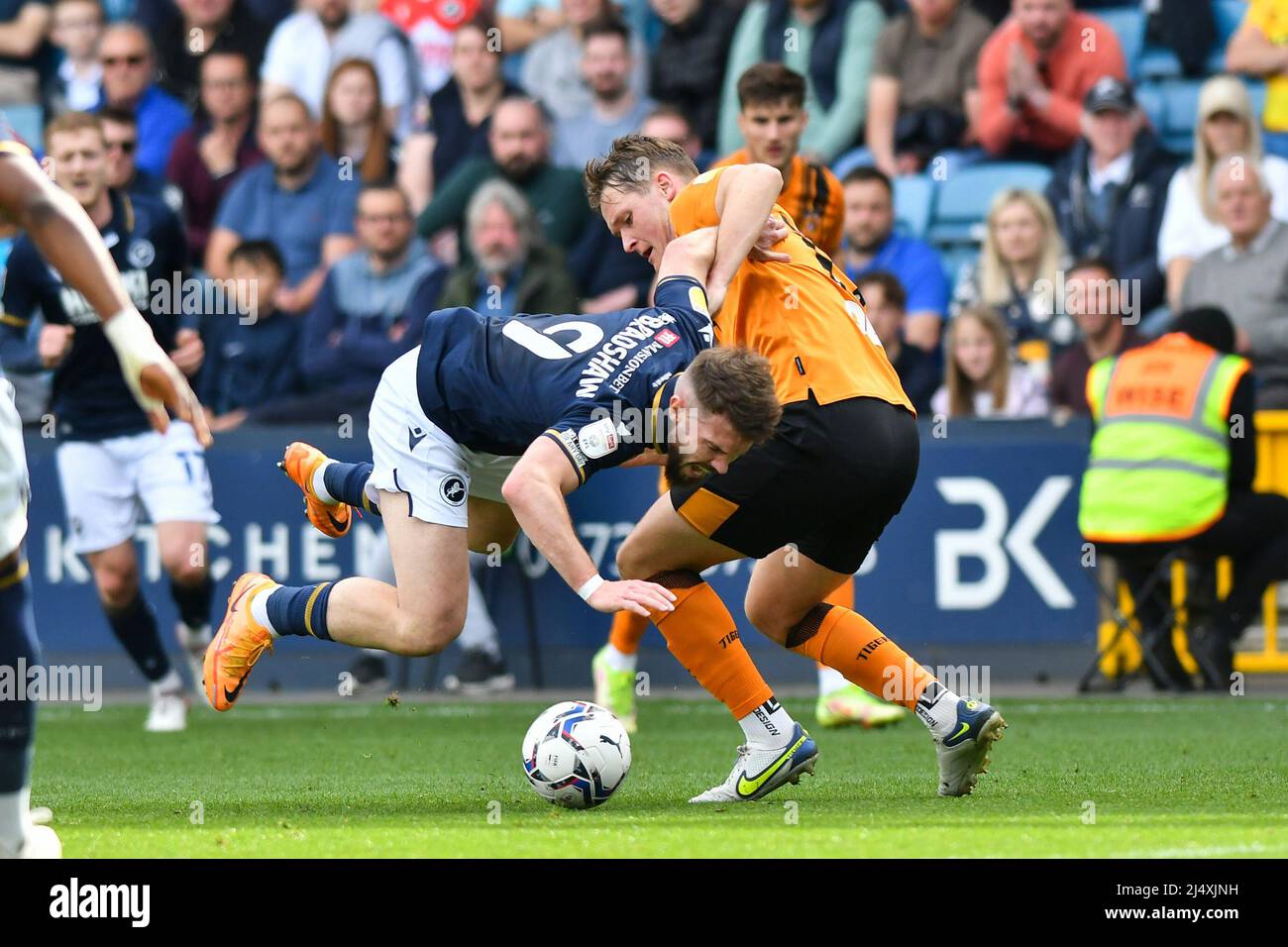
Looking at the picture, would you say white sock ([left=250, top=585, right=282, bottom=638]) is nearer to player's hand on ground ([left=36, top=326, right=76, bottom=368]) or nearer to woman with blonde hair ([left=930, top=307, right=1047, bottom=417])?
player's hand on ground ([left=36, top=326, right=76, bottom=368])

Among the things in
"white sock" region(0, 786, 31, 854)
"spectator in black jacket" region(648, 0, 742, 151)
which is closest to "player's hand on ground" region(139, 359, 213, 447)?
Result: "white sock" region(0, 786, 31, 854)

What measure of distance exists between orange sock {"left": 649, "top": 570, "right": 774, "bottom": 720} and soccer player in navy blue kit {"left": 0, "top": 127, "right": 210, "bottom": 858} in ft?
8.20

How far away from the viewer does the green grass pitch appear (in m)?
5.59

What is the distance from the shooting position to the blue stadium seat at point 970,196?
45.9ft

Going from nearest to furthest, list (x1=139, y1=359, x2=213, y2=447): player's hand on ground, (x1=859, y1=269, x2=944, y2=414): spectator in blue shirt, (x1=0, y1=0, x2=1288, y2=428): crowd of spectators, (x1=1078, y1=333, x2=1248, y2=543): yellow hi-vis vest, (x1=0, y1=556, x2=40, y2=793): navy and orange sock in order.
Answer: (x1=139, y1=359, x2=213, y2=447): player's hand on ground
(x1=0, y1=556, x2=40, y2=793): navy and orange sock
(x1=1078, y1=333, x2=1248, y2=543): yellow hi-vis vest
(x1=859, y1=269, x2=944, y2=414): spectator in blue shirt
(x1=0, y1=0, x2=1288, y2=428): crowd of spectators

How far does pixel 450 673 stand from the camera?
12.6 metres

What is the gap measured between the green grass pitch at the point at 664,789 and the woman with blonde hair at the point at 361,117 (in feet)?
16.1

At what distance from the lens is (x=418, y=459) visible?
23.3 ft

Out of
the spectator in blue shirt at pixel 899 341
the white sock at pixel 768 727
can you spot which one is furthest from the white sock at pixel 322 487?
the spectator in blue shirt at pixel 899 341

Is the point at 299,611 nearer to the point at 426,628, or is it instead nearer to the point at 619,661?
the point at 426,628

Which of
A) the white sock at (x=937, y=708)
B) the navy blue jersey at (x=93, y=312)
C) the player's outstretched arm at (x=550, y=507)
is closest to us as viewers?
the player's outstretched arm at (x=550, y=507)

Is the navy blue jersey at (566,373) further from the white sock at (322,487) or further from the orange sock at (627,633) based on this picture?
the orange sock at (627,633)
